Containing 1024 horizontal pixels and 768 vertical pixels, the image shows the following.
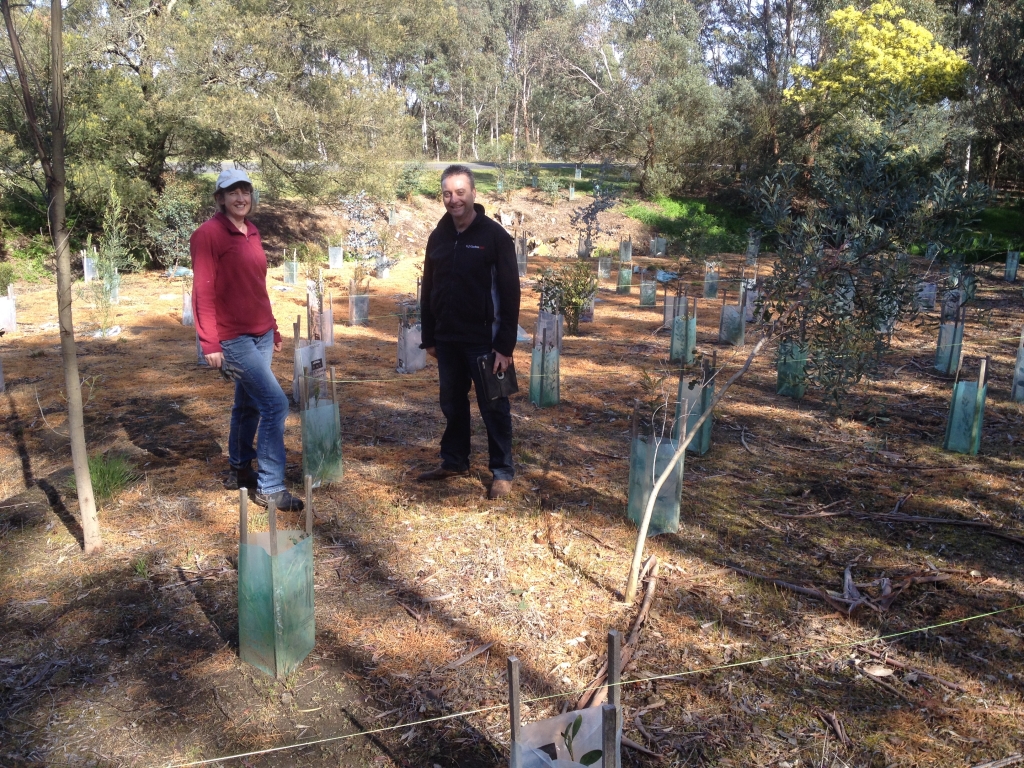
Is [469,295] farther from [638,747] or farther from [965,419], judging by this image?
[965,419]

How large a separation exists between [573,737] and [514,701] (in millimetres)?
244

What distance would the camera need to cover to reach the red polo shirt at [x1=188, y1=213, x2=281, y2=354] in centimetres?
343

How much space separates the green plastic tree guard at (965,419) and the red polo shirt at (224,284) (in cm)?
414

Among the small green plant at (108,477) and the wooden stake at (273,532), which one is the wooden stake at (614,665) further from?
the small green plant at (108,477)

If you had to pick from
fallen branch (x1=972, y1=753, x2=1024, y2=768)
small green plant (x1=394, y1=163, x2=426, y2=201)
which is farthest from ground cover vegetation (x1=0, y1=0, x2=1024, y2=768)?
small green plant (x1=394, y1=163, x2=426, y2=201)

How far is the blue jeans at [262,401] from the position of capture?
3.54 m

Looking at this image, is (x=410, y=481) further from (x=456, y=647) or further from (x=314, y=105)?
(x=314, y=105)

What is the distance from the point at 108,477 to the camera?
3.87m

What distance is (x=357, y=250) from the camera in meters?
16.2

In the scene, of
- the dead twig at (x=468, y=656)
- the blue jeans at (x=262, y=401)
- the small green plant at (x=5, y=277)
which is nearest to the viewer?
the dead twig at (x=468, y=656)

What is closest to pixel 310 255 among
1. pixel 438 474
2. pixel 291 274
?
pixel 291 274

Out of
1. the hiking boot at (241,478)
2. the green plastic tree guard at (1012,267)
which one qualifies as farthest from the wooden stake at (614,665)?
the green plastic tree guard at (1012,267)

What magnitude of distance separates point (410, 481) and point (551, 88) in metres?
24.0

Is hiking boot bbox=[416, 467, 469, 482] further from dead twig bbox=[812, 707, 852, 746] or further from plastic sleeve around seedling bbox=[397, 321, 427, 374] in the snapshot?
plastic sleeve around seedling bbox=[397, 321, 427, 374]
